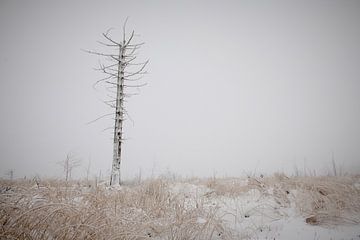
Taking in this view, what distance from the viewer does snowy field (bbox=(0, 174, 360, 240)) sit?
7.68 ft

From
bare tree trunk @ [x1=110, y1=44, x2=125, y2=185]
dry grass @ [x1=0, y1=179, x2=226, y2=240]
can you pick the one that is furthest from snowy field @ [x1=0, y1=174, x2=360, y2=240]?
bare tree trunk @ [x1=110, y1=44, x2=125, y2=185]

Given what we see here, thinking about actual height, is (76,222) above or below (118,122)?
below

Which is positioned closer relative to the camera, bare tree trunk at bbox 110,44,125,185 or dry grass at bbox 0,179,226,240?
dry grass at bbox 0,179,226,240

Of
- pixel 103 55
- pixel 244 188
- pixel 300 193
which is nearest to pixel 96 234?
pixel 300 193

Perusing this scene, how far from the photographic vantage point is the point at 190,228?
3127 mm

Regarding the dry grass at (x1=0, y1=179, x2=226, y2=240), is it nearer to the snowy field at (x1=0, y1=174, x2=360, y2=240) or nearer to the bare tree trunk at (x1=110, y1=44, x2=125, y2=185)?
the snowy field at (x1=0, y1=174, x2=360, y2=240)

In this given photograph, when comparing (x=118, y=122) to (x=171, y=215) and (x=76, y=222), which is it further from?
(x=76, y=222)

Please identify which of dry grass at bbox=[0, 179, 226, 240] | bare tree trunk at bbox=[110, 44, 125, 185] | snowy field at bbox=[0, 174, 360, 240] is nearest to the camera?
dry grass at bbox=[0, 179, 226, 240]

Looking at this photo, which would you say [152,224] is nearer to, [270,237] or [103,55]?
[270,237]

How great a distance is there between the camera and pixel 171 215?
392cm

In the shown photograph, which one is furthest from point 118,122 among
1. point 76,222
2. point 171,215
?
point 76,222

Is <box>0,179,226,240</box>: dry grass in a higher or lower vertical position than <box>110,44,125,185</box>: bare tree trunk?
lower

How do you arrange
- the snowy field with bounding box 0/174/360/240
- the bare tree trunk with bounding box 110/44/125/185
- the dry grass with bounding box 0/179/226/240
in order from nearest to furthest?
the dry grass with bounding box 0/179/226/240, the snowy field with bounding box 0/174/360/240, the bare tree trunk with bounding box 110/44/125/185

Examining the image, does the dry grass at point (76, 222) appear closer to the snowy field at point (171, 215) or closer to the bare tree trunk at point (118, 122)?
the snowy field at point (171, 215)
